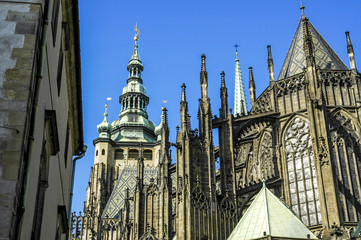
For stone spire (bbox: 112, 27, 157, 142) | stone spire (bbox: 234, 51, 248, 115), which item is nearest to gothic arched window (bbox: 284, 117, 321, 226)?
stone spire (bbox: 234, 51, 248, 115)

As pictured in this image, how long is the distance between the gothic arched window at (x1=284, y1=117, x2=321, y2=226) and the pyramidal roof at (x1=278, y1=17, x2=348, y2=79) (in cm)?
399

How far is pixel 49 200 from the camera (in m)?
12.8

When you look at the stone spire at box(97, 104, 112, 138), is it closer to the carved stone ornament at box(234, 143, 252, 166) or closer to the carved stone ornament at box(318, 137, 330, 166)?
the carved stone ornament at box(234, 143, 252, 166)

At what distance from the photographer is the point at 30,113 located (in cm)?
902

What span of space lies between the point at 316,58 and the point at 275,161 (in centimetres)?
723

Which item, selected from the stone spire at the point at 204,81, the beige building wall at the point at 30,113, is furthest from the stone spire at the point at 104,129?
the beige building wall at the point at 30,113

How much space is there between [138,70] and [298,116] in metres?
45.0

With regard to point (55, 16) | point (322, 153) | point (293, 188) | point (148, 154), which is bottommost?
point (55, 16)

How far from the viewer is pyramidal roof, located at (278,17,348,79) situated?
33.5 metres

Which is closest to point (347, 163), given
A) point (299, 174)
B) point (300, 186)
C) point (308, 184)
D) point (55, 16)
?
point (308, 184)

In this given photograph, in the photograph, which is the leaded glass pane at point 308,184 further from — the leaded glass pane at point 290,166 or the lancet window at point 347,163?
the lancet window at point 347,163

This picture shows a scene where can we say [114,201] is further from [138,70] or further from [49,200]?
[49,200]

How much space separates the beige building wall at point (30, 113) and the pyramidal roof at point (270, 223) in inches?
416

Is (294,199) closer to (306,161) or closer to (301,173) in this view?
(301,173)
